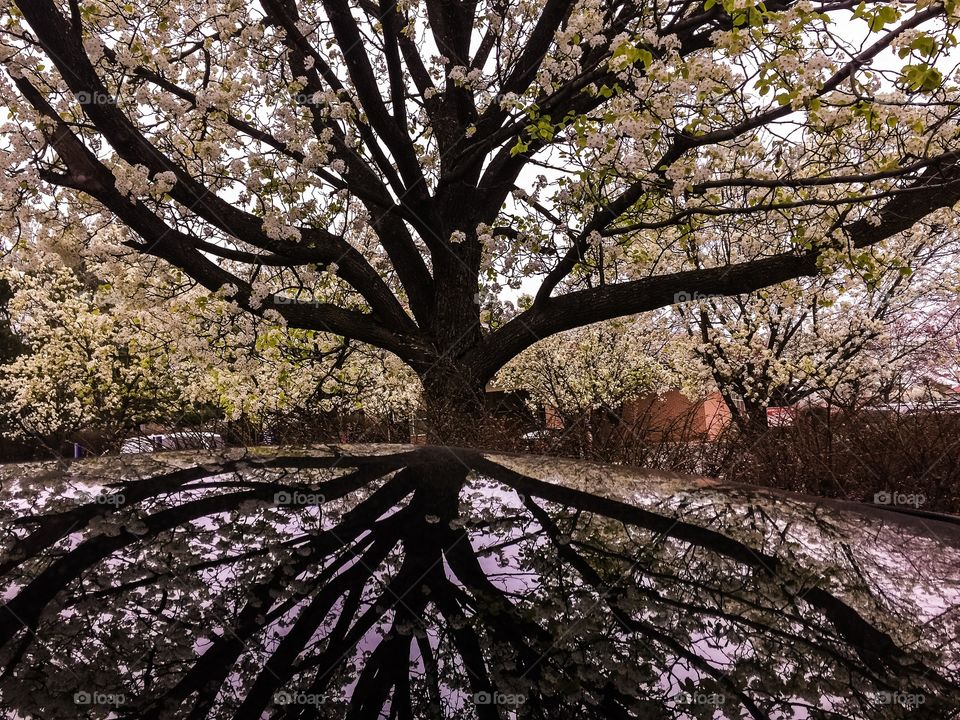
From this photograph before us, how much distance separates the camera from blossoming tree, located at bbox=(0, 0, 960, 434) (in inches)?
240

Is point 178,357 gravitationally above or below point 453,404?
above

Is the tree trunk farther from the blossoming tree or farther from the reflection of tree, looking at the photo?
the reflection of tree

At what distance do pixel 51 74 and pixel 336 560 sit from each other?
862 centimetres

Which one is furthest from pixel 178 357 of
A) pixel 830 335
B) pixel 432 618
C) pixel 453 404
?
pixel 830 335

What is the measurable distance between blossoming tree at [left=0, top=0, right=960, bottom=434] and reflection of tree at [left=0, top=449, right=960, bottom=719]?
4.41 metres

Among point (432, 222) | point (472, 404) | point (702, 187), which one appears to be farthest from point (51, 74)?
point (702, 187)

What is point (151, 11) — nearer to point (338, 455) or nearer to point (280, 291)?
point (280, 291)

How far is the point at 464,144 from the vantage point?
907 cm

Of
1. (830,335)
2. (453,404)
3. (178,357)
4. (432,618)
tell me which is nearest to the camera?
(432,618)

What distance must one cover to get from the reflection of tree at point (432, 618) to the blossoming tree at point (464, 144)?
14.5ft

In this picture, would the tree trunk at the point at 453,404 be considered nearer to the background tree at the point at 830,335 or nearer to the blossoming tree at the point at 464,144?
the blossoming tree at the point at 464,144

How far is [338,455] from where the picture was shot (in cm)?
261

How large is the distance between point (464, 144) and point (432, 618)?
28.0ft

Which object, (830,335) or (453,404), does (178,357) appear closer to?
(453,404)
